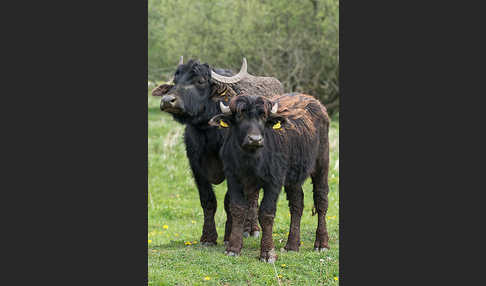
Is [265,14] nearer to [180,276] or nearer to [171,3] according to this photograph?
[171,3]

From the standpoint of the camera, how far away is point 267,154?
8664mm

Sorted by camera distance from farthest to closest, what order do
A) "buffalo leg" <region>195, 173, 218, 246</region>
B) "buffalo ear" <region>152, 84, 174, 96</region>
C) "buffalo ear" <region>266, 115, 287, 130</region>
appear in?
"buffalo leg" <region>195, 173, 218, 246</region> → "buffalo ear" <region>152, 84, 174, 96</region> → "buffalo ear" <region>266, 115, 287, 130</region>

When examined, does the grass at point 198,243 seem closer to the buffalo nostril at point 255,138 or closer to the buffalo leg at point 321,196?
the buffalo leg at point 321,196

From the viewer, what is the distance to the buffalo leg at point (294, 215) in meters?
9.77

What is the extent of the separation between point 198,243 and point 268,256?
6.29ft

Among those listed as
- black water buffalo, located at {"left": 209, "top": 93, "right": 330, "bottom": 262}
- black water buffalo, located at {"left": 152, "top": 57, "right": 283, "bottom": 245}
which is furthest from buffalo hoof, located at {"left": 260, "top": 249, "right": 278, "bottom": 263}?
black water buffalo, located at {"left": 152, "top": 57, "right": 283, "bottom": 245}

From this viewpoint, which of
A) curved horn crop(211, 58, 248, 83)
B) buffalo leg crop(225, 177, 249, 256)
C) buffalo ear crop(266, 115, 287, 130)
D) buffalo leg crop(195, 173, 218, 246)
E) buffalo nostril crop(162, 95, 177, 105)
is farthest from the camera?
buffalo leg crop(195, 173, 218, 246)

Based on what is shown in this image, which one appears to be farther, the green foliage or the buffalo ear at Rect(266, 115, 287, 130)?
the green foliage

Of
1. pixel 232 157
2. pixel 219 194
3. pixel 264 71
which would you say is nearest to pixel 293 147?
pixel 232 157

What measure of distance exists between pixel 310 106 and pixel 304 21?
1600 centimetres

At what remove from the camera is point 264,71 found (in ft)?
79.0

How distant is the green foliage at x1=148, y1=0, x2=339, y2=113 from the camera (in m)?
23.8

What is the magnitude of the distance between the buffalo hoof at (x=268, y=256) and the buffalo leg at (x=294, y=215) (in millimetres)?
992

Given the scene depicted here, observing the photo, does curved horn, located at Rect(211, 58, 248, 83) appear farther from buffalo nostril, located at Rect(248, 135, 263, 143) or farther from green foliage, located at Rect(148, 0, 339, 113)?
green foliage, located at Rect(148, 0, 339, 113)
